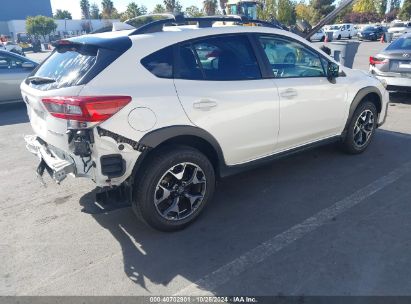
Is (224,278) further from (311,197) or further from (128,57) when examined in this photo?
(128,57)

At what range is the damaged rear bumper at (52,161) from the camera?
2.85m

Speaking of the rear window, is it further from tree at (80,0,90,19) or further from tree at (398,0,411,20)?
tree at (80,0,90,19)

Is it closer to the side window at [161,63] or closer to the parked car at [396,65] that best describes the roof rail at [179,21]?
the side window at [161,63]

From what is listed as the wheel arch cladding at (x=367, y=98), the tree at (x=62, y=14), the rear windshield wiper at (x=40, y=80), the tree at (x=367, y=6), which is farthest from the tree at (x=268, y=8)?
the tree at (x=62, y=14)

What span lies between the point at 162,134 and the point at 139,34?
0.95m

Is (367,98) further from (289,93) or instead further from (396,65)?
(396,65)

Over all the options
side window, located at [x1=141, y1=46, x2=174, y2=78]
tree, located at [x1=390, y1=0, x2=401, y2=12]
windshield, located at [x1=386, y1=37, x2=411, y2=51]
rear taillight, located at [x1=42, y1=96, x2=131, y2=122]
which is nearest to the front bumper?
windshield, located at [x1=386, y1=37, x2=411, y2=51]

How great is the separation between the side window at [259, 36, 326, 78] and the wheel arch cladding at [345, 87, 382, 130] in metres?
0.67

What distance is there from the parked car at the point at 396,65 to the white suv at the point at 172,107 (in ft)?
13.3

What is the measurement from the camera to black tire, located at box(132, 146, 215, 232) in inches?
116

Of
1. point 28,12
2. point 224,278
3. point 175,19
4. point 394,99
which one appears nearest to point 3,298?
point 224,278

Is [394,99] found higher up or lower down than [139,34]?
lower down

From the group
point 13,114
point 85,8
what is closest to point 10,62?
point 13,114

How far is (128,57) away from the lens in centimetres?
284
